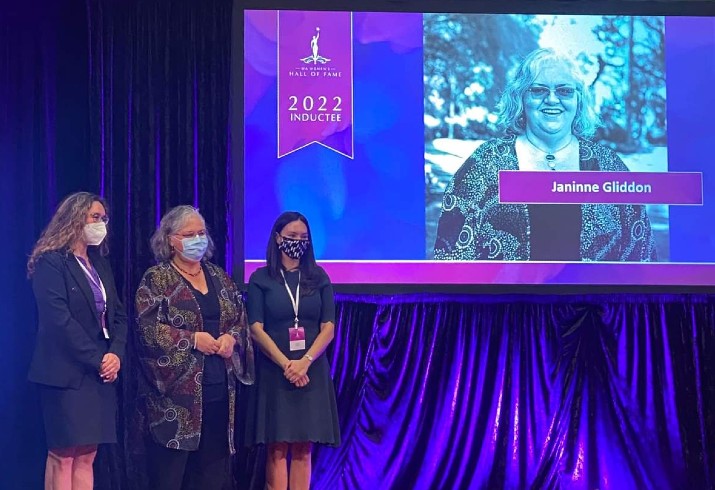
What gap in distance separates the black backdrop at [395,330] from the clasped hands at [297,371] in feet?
2.49

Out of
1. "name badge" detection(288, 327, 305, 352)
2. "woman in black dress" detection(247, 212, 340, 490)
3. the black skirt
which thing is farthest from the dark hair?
the black skirt

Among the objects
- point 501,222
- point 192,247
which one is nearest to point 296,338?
point 192,247

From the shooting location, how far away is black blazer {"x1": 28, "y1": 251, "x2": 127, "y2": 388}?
293 centimetres

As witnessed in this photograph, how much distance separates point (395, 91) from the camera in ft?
13.3

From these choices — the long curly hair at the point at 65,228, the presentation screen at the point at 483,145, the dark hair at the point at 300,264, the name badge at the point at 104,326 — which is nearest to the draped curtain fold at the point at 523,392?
the presentation screen at the point at 483,145

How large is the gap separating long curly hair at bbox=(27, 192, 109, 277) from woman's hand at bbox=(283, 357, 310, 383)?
0.96 meters

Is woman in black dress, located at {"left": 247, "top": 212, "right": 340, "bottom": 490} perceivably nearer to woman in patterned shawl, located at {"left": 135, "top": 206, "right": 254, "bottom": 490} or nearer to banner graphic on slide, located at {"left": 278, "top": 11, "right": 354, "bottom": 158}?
woman in patterned shawl, located at {"left": 135, "top": 206, "right": 254, "bottom": 490}

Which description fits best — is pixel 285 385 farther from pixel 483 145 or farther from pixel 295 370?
pixel 483 145

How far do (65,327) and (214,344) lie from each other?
Result: 0.55 m

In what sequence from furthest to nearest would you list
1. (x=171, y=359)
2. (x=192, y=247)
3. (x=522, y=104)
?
(x=522, y=104) < (x=192, y=247) < (x=171, y=359)

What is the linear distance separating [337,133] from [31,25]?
1.57 meters

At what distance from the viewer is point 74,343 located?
9.59 ft

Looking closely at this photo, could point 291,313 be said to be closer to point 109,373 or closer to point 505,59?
point 109,373

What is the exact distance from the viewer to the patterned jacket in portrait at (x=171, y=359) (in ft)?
10.0
